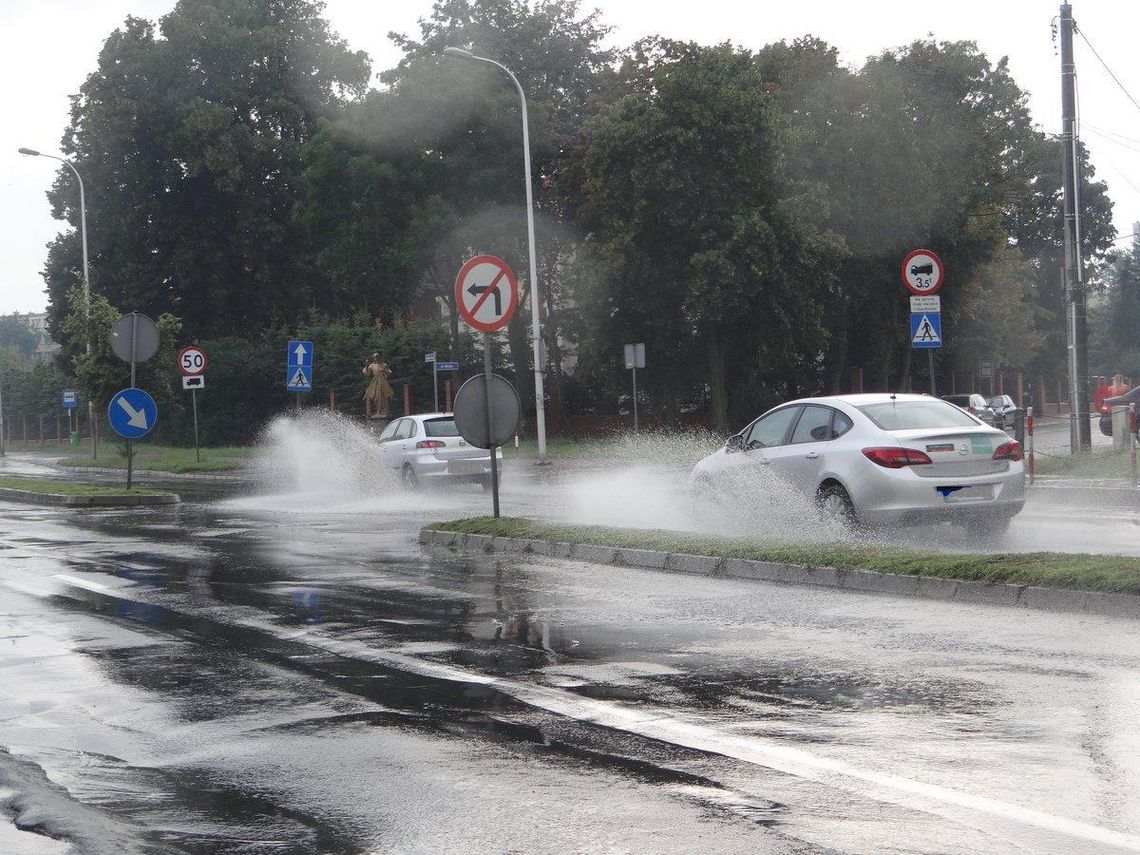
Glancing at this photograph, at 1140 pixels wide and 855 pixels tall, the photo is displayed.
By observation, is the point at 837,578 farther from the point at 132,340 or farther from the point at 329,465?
the point at 329,465

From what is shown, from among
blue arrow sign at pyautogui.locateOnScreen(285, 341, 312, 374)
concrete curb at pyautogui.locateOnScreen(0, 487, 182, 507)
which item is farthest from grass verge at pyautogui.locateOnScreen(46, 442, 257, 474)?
concrete curb at pyautogui.locateOnScreen(0, 487, 182, 507)

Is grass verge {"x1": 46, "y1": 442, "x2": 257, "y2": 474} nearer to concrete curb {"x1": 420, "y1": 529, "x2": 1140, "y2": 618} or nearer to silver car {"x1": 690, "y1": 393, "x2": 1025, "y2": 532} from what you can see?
concrete curb {"x1": 420, "y1": 529, "x2": 1140, "y2": 618}

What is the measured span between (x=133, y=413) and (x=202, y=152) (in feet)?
114

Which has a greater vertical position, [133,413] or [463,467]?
[133,413]

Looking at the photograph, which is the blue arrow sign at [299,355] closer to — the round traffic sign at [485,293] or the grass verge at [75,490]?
the grass verge at [75,490]

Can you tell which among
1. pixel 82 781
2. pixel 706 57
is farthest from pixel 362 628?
pixel 706 57

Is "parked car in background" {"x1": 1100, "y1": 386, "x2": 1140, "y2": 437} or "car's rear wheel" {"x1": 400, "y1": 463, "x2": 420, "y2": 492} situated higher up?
"parked car in background" {"x1": 1100, "y1": 386, "x2": 1140, "y2": 437}

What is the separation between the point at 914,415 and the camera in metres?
14.7

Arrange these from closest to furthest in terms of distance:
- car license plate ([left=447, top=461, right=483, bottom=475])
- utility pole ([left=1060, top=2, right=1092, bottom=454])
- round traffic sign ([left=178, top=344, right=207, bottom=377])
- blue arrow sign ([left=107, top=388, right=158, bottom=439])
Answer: blue arrow sign ([left=107, top=388, right=158, bottom=439]) → utility pole ([left=1060, top=2, right=1092, bottom=454]) → car license plate ([left=447, top=461, right=483, bottom=475]) → round traffic sign ([left=178, top=344, right=207, bottom=377])

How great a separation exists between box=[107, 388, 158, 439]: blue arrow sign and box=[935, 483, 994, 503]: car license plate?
15.8 metres

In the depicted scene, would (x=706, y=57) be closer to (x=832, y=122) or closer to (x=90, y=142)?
(x=832, y=122)

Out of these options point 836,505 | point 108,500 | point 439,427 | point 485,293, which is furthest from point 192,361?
point 836,505

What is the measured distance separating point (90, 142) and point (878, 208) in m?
31.1

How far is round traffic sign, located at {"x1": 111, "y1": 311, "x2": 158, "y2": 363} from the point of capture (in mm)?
25828
